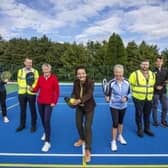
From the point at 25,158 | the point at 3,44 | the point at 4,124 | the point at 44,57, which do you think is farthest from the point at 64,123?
the point at 3,44

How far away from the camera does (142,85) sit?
7.11m

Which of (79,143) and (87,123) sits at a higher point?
(87,123)

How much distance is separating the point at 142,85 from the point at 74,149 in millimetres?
2214

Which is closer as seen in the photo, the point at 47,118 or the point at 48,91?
the point at 47,118

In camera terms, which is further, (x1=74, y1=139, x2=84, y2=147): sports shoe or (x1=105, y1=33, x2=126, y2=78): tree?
(x1=105, y1=33, x2=126, y2=78): tree

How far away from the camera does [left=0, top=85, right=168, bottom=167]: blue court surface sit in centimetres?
533

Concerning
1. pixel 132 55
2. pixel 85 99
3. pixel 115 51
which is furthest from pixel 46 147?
pixel 132 55

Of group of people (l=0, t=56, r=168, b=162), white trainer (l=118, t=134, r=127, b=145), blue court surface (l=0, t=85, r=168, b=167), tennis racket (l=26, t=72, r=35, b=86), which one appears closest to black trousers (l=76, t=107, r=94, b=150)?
group of people (l=0, t=56, r=168, b=162)

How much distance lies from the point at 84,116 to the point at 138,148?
1330mm

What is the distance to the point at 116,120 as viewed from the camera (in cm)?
632

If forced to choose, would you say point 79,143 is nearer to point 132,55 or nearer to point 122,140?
point 122,140

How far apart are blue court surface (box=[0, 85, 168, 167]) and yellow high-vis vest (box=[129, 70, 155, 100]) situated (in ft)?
3.23

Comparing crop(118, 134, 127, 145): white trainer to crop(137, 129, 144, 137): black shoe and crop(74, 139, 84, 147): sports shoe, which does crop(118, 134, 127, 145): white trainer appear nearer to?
crop(137, 129, 144, 137): black shoe

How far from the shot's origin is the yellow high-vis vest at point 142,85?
280 inches
